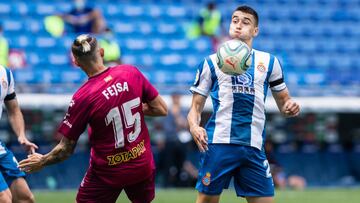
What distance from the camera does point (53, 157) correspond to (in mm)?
7547

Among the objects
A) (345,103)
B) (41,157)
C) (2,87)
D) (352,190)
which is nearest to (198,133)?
(41,157)

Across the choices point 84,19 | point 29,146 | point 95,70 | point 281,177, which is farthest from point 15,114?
point 84,19

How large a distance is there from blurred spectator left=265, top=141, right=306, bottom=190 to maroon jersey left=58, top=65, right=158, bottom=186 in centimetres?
891

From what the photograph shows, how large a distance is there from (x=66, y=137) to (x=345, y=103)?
37.5 ft

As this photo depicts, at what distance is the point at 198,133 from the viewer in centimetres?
773

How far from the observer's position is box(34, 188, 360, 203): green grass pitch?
44.7ft

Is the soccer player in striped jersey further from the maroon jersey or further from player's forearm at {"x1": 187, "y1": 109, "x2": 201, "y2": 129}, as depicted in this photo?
the maroon jersey

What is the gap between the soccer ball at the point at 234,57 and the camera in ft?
25.2

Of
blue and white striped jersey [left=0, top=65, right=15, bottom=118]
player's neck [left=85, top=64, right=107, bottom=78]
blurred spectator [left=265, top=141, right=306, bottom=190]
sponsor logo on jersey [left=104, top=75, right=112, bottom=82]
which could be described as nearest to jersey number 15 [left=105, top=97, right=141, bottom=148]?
sponsor logo on jersey [left=104, top=75, right=112, bottom=82]

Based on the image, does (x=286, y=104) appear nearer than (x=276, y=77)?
Yes

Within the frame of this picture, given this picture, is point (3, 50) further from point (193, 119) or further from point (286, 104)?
point (286, 104)

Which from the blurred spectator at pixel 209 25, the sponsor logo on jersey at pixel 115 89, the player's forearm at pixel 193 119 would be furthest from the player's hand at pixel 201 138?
the blurred spectator at pixel 209 25

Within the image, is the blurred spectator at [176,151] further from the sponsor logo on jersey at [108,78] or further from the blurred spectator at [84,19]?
the sponsor logo on jersey at [108,78]

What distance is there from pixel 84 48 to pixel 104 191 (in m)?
1.21
